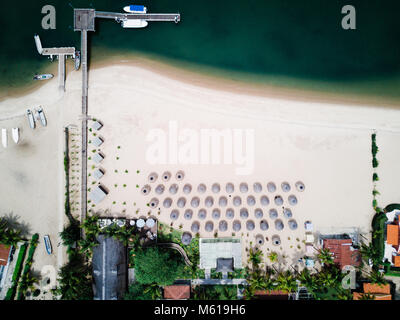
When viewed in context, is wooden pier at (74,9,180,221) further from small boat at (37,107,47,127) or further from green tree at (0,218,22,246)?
green tree at (0,218,22,246)

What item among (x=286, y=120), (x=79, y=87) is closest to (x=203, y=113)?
(x=286, y=120)

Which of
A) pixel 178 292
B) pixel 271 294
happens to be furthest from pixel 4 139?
pixel 271 294

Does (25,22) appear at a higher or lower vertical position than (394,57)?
higher

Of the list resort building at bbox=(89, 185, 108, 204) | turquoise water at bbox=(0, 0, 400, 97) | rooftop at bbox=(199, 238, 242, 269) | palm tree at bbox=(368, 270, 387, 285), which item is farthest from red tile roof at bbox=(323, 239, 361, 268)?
resort building at bbox=(89, 185, 108, 204)

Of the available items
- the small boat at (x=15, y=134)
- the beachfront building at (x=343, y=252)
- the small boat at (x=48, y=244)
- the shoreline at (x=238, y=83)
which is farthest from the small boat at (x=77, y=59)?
the beachfront building at (x=343, y=252)

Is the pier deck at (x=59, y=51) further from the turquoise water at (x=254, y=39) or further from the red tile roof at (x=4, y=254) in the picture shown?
the red tile roof at (x=4, y=254)
